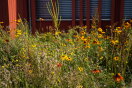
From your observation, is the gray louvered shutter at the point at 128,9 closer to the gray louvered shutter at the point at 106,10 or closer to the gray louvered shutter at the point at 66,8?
the gray louvered shutter at the point at 106,10

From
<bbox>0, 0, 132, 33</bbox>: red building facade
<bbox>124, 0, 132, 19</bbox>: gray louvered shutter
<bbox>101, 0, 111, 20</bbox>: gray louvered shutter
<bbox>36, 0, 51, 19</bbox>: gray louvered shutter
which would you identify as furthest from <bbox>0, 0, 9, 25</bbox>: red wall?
<bbox>124, 0, 132, 19</bbox>: gray louvered shutter

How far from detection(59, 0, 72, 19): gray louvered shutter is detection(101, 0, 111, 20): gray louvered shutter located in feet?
3.46

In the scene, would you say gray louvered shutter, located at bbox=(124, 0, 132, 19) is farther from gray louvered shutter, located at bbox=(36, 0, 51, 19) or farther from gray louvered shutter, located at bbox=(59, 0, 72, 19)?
gray louvered shutter, located at bbox=(36, 0, 51, 19)

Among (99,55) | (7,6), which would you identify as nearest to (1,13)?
(7,6)

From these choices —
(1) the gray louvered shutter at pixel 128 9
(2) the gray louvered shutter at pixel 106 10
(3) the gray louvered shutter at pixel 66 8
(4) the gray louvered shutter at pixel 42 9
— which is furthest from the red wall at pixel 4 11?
(1) the gray louvered shutter at pixel 128 9

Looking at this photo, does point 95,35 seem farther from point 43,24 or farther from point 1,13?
point 43,24

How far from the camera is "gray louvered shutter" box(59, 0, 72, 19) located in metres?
7.87

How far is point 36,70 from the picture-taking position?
309cm

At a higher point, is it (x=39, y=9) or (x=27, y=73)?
(x=39, y=9)

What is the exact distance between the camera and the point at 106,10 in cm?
807

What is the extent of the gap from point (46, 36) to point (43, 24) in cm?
164

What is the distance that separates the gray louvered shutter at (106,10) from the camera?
8.00 m

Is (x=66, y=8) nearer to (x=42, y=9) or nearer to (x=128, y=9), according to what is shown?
(x=42, y=9)

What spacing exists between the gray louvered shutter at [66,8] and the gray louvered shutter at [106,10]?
1.06 m
